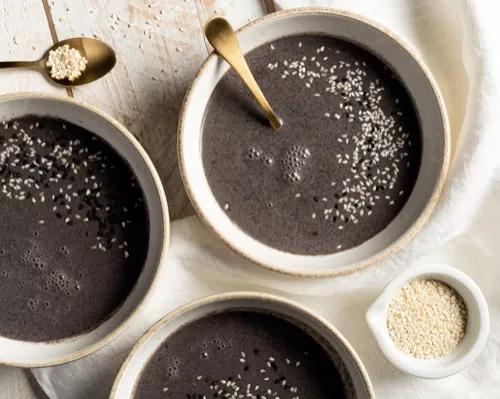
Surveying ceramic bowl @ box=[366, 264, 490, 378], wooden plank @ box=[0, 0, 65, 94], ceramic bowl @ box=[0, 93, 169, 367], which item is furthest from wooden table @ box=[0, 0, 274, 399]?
ceramic bowl @ box=[366, 264, 490, 378]

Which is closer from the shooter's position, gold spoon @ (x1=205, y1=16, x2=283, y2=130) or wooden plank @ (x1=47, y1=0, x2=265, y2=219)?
gold spoon @ (x1=205, y1=16, x2=283, y2=130)

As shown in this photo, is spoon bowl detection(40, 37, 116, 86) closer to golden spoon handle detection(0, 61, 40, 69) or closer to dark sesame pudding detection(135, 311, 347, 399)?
golden spoon handle detection(0, 61, 40, 69)

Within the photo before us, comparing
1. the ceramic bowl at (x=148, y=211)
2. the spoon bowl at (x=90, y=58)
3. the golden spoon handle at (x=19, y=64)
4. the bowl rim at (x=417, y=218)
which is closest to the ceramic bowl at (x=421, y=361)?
the bowl rim at (x=417, y=218)

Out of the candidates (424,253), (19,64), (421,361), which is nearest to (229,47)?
(19,64)

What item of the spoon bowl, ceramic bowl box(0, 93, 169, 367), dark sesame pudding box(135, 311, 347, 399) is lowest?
dark sesame pudding box(135, 311, 347, 399)

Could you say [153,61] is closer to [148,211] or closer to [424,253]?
[148,211]

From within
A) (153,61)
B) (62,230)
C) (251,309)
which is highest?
(153,61)
